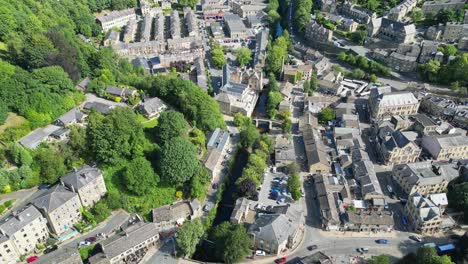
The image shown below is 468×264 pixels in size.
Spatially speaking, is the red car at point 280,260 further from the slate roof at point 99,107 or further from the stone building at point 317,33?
the stone building at point 317,33

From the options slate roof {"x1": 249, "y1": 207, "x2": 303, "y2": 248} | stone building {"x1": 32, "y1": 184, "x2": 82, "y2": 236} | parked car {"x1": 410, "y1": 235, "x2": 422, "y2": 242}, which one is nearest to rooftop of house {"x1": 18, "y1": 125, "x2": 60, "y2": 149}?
stone building {"x1": 32, "y1": 184, "x2": 82, "y2": 236}

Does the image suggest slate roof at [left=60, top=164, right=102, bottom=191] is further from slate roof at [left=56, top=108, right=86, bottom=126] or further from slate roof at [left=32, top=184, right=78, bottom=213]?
slate roof at [left=56, top=108, right=86, bottom=126]

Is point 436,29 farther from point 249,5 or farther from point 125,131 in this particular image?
point 125,131

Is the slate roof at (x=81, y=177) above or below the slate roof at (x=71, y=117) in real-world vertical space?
below

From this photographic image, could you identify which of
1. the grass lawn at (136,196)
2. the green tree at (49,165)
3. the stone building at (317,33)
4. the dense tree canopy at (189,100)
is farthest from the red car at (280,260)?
the stone building at (317,33)

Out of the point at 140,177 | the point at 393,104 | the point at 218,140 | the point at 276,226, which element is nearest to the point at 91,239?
the point at 140,177

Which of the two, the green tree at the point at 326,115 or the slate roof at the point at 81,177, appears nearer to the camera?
the slate roof at the point at 81,177

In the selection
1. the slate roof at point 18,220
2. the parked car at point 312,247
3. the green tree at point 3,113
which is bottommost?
the parked car at point 312,247

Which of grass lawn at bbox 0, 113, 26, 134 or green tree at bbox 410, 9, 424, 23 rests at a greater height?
green tree at bbox 410, 9, 424, 23
